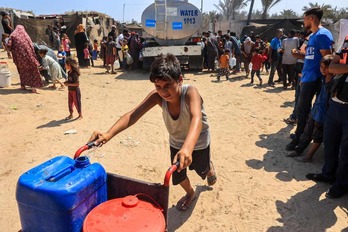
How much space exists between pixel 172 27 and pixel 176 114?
8.76 metres

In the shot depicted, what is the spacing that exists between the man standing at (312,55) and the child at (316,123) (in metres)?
0.12

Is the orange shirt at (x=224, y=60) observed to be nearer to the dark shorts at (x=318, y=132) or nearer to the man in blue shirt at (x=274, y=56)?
the man in blue shirt at (x=274, y=56)

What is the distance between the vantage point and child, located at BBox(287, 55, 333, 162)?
3.10 meters

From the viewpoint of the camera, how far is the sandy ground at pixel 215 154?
2590 millimetres

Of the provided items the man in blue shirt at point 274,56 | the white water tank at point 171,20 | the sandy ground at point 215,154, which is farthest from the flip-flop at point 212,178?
A: the white water tank at point 171,20

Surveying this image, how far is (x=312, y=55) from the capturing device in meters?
3.40

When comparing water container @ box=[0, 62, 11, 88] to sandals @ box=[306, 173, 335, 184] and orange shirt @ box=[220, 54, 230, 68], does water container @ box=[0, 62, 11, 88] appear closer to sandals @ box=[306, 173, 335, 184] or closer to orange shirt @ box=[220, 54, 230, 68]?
orange shirt @ box=[220, 54, 230, 68]

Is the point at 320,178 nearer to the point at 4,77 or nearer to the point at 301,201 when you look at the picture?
the point at 301,201

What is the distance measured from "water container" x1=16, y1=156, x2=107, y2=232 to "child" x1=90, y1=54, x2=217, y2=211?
0.31m

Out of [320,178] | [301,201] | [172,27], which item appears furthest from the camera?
[172,27]

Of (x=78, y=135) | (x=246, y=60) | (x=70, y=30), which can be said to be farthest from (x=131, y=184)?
(x=70, y=30)

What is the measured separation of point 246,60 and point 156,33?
3.47 metres

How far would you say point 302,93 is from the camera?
362 centimetres

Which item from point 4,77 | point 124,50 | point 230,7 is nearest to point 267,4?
point 230,7
